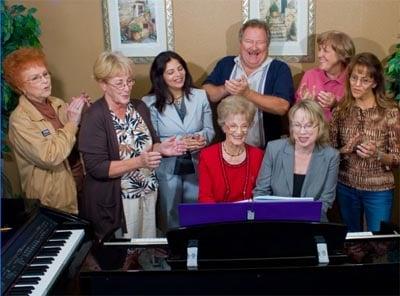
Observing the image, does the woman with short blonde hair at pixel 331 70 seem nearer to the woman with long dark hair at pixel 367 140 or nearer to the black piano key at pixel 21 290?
the woman with long dark hair at pixel 367 140

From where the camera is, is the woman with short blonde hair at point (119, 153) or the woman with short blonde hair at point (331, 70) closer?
the woman with short blonde hair at point (119, 153)

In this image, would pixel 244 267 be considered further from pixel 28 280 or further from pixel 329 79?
pixel 329 79

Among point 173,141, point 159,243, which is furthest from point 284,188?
point 159,243

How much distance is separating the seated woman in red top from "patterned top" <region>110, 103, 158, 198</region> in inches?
11.7

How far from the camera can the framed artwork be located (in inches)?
132

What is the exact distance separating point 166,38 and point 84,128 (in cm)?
112

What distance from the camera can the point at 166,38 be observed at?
11.3ft

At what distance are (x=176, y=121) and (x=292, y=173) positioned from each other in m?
0.69

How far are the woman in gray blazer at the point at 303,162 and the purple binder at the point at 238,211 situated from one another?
0.57m

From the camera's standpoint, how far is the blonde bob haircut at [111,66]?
2533 mm

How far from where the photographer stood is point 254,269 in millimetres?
1730

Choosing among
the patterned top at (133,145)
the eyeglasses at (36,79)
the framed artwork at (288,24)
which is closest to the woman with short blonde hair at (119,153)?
the patterned top at (133,145)

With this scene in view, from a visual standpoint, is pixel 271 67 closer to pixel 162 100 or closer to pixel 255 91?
pixel 255 91

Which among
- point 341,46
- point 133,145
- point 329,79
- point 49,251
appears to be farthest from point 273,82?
point 49,251
